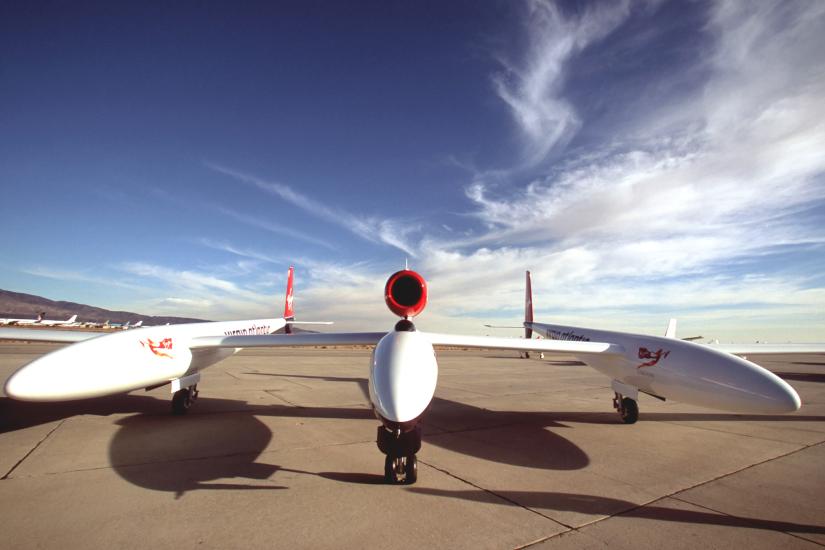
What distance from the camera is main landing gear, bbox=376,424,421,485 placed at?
3896 millimetres

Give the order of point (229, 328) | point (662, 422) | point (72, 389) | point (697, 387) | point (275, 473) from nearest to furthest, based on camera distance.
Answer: point (275, 473) → point (72, 389) → point (697, 387) → point (662, 422) → point (229, 328)

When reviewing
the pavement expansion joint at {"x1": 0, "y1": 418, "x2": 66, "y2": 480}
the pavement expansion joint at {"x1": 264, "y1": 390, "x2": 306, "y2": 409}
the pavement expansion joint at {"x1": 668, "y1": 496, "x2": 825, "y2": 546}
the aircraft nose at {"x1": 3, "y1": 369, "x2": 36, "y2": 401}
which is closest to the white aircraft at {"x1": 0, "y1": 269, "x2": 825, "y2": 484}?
the aircraft nose at {"x1": 3, "y1": 369, "x2": 36, "y2": 401}

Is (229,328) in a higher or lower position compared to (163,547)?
higher

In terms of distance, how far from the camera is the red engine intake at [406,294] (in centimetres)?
525

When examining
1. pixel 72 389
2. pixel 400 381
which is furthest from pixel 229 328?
pixel 400 381

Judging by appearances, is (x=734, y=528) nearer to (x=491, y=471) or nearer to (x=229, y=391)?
(x=491, y=471)

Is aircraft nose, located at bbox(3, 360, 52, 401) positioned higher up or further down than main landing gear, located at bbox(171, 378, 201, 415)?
higher up

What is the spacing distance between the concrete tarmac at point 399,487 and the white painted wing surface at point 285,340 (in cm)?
128

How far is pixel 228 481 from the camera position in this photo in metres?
4.00

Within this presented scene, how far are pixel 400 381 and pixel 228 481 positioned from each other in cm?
202

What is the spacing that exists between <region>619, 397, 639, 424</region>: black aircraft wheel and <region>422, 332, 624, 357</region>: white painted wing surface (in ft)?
3.63

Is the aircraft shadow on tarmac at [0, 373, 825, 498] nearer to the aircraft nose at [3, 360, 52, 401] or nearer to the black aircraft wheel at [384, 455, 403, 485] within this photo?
the black aircraft wheel at [384, 455, 403, 485]

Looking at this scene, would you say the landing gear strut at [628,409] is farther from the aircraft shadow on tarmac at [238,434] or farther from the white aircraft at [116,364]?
the white aircraft at [116,364]

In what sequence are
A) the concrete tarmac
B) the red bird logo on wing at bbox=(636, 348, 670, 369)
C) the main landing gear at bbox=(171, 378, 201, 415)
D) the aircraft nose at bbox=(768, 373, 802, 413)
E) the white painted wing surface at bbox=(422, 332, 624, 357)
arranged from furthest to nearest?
the main landing gear at bbox=(171, 378, 201, 415) < the red bird logo on wing at bbox=(636, 348, 670, 369) < the white painted wing surface at bbox=(422, 332, 624, 357) < the aircraft nose at bbox=(768, 373, 802, 413) < the concrete tarmac
